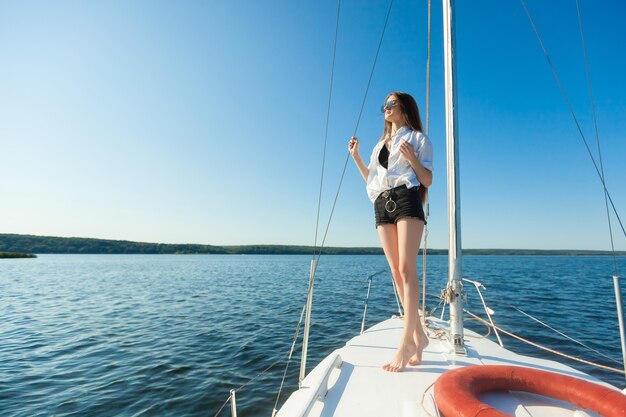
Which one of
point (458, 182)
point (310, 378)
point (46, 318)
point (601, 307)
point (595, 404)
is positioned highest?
point (458, 182)

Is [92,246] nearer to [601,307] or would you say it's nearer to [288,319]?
[288,319]

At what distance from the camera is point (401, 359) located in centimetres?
242

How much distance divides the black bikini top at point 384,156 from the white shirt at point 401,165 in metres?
0.03

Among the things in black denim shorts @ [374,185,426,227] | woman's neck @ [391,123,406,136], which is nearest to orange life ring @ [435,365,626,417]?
black denim shorts @ [374,185,426,227]

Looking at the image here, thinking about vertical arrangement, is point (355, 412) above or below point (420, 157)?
below

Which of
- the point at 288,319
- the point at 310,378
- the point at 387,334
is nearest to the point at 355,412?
the point at 310,378

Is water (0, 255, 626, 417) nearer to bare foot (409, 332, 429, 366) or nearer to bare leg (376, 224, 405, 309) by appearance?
bare foot (409, 332, 429, 366)

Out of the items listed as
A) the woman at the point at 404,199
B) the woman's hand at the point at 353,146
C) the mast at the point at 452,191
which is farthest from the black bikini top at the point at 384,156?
the mast at the point at 452,191

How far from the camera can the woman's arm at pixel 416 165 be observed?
97.4 inches

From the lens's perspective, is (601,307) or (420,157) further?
(601,307)

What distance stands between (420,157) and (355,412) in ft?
6.41

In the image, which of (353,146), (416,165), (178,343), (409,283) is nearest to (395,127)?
(353,146)

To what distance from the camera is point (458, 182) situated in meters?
3.13

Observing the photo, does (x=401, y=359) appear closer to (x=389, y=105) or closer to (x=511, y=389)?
(x=511, y=389)
